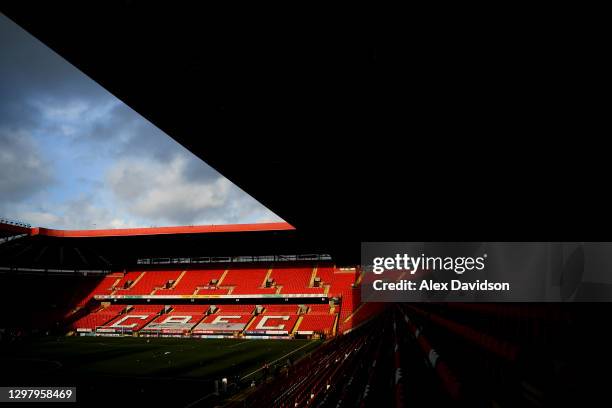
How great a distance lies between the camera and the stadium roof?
3.62 metres

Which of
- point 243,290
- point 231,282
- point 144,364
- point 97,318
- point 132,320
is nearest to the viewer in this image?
point 144,364

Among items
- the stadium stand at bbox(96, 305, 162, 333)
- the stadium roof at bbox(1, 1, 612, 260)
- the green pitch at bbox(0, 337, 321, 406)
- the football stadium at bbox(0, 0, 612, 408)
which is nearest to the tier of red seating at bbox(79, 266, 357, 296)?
the stadium stand at bbox(96, 305, 162, 333)

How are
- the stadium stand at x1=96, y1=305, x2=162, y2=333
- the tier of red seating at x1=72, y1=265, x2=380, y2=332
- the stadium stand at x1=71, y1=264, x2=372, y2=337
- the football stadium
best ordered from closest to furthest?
the football stadium < the stadium stand at x1=71, y1=264, x2=372, y2=337 < the tier of red seating at x1=72, y1=265, x2=380, y2=332 < the stadium stand at x1=96, y1=305, x2=162, y2=333

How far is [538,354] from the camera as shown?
1.66 m

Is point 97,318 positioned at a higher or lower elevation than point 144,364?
higher

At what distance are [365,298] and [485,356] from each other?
32621mm

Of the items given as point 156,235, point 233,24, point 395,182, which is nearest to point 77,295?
point 156,235

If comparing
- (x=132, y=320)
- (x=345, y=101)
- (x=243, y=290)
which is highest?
(x=243, y=290)

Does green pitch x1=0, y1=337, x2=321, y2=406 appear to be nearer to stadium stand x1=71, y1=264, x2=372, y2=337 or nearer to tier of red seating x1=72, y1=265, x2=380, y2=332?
stadium stand x1=71, y1=264, x2=372, y2=337

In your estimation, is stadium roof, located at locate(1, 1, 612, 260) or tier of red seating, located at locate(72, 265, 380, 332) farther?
tier of red seating, located at locate(72, 265, 380, 332)

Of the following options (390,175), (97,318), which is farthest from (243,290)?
(390,175)

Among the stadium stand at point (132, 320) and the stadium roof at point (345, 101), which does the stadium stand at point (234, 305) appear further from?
the stadium roof at point (345, 101)

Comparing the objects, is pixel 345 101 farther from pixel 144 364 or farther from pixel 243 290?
pixel 243 290

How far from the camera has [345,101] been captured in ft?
16.6
